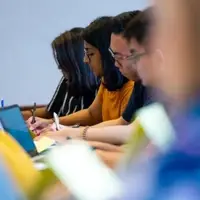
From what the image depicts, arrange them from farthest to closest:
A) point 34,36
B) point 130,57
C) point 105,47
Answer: point 34,36, point 105,47, point 130,57

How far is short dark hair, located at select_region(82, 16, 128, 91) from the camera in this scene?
2.10 meters

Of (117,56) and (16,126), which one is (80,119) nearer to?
(117,56)

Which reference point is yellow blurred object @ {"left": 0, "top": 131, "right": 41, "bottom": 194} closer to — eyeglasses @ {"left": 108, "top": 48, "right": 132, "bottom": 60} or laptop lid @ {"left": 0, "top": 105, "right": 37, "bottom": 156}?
laptop lid @ {"left": 0, "top": 105, "right": 37, "bottom": 156}

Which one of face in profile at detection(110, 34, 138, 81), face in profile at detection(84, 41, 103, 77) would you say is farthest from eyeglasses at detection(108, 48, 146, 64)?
face in profile at detection(84, 41, 103, 77)

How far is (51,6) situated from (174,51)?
9.92ft

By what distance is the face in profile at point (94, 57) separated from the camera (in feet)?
7.30

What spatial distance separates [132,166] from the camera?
345 mm

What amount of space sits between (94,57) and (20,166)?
1.89 meters

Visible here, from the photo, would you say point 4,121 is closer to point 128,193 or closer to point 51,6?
point 128,193

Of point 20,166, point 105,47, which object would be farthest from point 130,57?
point 20,166

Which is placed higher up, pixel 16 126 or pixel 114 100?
pixel 16 126

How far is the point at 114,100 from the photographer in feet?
7.37

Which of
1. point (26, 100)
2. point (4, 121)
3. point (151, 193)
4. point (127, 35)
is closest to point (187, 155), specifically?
point (151, 193)

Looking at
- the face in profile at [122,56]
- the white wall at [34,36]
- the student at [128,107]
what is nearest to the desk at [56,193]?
the student at [128,107]
